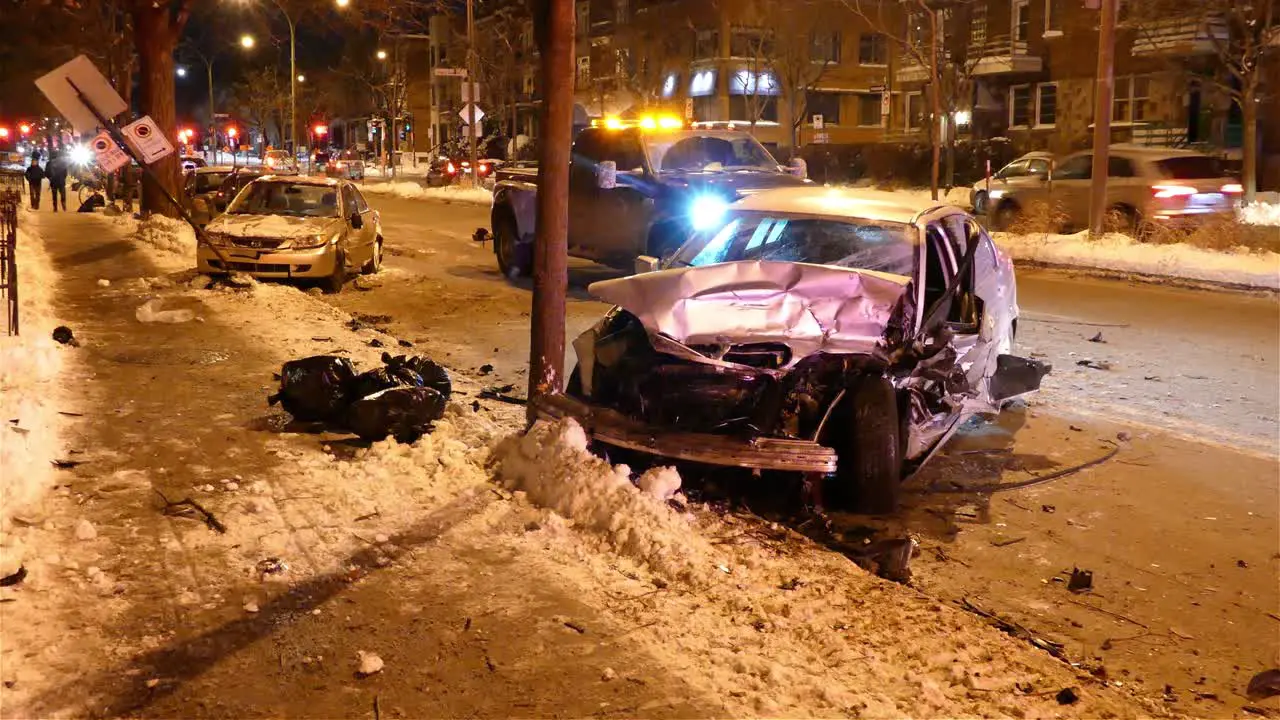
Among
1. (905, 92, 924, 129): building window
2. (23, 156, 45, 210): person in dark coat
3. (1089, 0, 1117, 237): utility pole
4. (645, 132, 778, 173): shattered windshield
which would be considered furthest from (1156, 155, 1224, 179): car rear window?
(905, 92, 924, 129): building window

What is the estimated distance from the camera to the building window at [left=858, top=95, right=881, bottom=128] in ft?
199

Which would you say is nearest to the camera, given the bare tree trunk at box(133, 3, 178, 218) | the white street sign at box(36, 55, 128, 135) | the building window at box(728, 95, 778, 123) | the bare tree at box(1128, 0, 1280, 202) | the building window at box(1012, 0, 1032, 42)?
the white street sign at box(36, 55, 128, 135)

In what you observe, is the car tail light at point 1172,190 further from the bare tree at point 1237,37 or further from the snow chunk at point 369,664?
the snow chunk at point 369,664

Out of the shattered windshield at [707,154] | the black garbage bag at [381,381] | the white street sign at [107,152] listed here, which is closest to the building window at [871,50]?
the shattered windshield at [707,154]

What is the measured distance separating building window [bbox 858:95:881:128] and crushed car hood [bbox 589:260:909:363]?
56743 mm

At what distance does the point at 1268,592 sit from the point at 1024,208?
1790 centimetres

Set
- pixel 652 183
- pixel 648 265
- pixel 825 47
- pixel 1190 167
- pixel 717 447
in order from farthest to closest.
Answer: pixel 825 47 < pixel 1190 167 < pixel 652 183 < pixel 648 265 < pixel 717 447

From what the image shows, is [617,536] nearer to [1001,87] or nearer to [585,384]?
[585,384]

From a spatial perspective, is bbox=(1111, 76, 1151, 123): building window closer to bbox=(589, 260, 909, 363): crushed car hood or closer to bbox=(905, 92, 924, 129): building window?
bbox=(905, 92, 924, 129): building window

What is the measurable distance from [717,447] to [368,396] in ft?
8.11

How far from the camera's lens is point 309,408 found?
24.7ft

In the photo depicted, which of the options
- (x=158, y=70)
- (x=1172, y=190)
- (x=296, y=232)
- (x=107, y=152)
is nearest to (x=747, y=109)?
(x=158, y=70)

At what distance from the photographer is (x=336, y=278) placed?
15219 mm

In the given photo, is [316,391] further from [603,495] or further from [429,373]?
[603,495]
